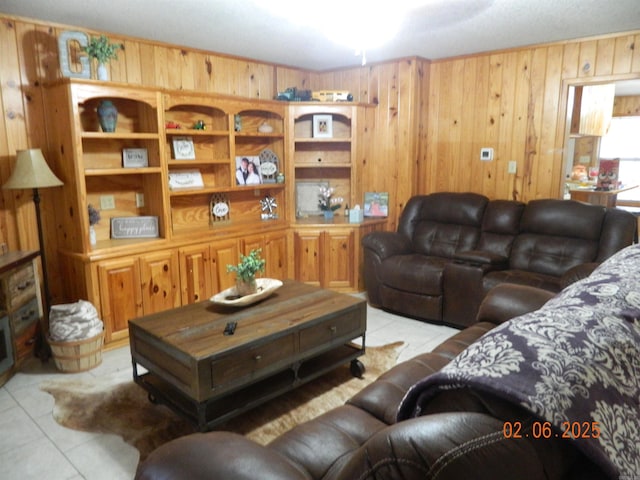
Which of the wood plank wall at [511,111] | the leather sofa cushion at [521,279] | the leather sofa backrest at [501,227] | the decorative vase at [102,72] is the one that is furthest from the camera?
the leather sofa backrest at [501,227]

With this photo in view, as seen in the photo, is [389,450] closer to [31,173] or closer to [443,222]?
[31,173]

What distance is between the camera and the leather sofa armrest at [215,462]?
3.69 feet

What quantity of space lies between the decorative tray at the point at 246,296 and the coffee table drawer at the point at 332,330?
0.40 metres

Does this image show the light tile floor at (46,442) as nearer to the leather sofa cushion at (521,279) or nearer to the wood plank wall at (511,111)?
the leather sofa cushion at (521,279)

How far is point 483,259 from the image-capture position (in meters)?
3.76

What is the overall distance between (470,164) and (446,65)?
1.04 m

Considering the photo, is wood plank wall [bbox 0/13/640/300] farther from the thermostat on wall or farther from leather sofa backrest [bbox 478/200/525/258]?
leather sofa backrest [bbox 478/200/525/258]

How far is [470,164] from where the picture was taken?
187 inches

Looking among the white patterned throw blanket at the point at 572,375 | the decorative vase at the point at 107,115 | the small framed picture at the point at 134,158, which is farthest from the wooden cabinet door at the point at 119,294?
the white patterned throw blanket at the point at 572,375

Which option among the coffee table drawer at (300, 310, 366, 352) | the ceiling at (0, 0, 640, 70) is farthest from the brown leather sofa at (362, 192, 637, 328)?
the ceiling at (0, 0, 640, 70)

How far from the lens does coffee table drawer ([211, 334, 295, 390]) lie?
2281 mm

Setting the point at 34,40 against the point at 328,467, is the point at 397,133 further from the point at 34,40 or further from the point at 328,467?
the point at 328,467

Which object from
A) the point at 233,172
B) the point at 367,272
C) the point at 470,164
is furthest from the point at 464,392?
the point at 470,164

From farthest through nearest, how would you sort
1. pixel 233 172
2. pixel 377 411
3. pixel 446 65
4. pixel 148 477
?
pixel 446 65
pixel 233 172
pixel 377 411
pixel 148 477
